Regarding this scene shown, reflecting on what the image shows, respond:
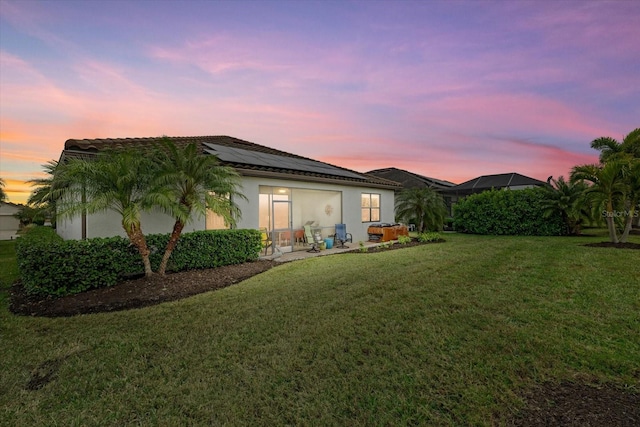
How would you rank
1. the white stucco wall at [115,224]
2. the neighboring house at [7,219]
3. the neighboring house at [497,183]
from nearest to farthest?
the white stucco wall at [115,224]
the neighboring house at [497,183]
the neighboring house at [7,219]

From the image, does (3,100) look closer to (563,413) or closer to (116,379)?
(116,379)

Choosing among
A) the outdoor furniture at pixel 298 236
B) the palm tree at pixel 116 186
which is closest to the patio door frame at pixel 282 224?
the outdoor furniture at pixel 298 236

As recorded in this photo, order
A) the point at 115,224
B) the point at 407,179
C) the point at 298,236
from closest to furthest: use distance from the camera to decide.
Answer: the point at 115,224 → the point at 298,236 → the point at 407,179

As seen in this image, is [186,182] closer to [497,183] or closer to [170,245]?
[170,245]

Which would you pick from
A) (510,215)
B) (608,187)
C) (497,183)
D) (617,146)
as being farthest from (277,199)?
(617,146)

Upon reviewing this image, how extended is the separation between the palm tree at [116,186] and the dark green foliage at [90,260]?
1.41 feet

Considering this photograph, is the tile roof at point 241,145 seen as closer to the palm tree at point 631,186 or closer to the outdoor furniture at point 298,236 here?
the outdoor furniture at point 298,236

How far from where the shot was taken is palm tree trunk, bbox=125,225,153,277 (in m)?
6.43

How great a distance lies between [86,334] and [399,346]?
4458mm

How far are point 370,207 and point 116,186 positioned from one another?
1220cm

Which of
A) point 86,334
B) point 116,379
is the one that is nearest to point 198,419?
point 116,379

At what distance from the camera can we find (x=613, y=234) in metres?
11.1

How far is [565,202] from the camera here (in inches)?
603

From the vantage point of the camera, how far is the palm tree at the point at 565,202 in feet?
49.2
